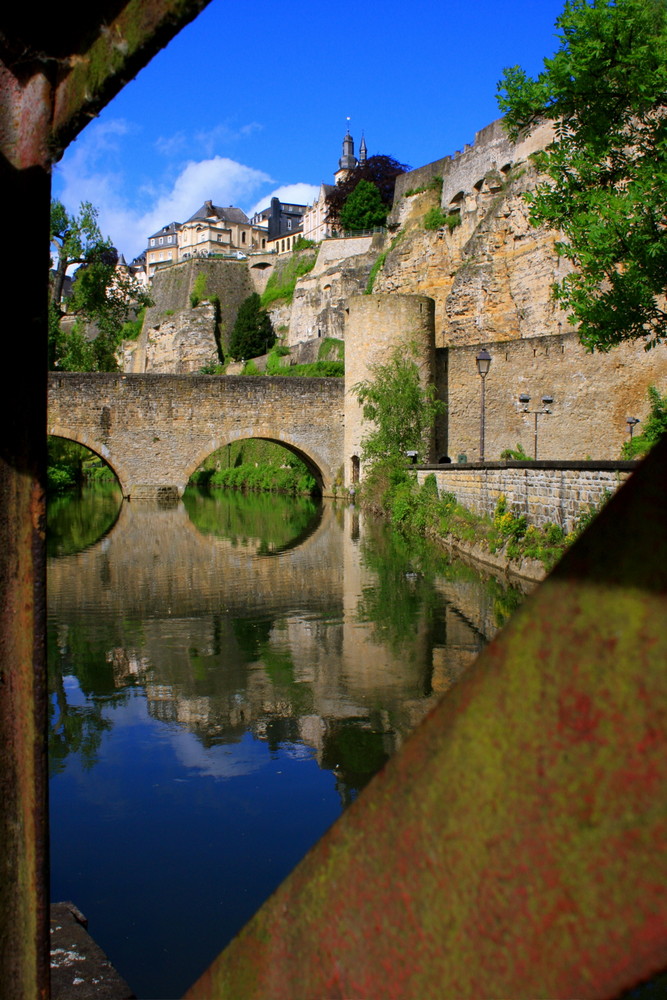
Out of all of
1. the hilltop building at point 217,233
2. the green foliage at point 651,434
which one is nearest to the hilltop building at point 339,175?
the hilltop building at point 217,233

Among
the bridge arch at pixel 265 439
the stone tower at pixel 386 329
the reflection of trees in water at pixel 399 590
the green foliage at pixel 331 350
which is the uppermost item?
the green foliage at pixel 331 350

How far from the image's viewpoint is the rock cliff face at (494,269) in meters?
31.3

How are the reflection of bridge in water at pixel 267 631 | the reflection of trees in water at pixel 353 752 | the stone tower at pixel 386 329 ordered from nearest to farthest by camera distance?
the reflection of trees in water at pixel 353 752
the reflection of bridge in water at pixel 267 631
the stone tower at pixel 386 329

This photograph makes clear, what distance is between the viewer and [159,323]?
5694 centimetres

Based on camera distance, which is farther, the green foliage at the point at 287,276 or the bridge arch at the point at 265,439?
the green foliage at the point at 287,276

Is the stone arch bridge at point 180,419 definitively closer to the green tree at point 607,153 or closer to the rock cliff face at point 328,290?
the green tree at point 607,153

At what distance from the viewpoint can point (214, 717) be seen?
5.78m

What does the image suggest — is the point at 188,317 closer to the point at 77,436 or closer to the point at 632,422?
the point at 77,436

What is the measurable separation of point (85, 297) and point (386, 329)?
14.3 metres

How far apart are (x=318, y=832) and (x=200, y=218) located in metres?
101

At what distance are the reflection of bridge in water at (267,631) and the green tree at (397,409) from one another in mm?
9817

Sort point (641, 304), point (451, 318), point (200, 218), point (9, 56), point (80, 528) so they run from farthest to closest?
point (200, 218) → point (451, 318) → point (80, 528) → point (641, 304) → point (9, 56)

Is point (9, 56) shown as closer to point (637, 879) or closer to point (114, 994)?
point (637, 879)

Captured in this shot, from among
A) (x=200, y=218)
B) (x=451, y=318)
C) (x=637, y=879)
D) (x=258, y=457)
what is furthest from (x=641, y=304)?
(x=200, y=218)
